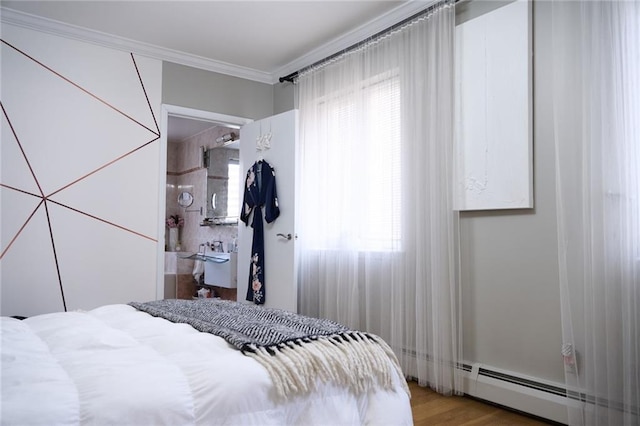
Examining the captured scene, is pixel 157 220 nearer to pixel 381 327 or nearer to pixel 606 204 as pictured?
pixel 381 327

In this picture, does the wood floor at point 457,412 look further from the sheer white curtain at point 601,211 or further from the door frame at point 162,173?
the door frame at point 162,173

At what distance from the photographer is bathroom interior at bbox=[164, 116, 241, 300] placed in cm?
559

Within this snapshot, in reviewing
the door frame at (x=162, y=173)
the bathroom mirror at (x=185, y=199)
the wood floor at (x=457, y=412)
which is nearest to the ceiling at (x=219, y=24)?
the door frame at (x=162, y=173)

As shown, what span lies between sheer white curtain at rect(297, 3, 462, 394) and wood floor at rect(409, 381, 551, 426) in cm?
11

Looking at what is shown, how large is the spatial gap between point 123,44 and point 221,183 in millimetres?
2438

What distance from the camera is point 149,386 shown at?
1.08m

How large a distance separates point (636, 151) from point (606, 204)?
0.26m

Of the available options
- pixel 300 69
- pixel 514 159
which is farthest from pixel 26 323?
pixel 300 69

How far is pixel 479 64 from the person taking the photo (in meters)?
2.81

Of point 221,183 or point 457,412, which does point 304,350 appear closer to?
point 457,412

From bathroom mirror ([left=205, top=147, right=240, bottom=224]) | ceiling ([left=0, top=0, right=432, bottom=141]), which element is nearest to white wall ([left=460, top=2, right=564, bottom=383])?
ceiling ([left=0, top=0, right=432, bottom=141])

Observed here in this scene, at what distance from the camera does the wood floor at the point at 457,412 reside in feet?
7.91

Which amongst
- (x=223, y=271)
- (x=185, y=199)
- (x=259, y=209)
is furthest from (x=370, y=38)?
(x=185, y=199)

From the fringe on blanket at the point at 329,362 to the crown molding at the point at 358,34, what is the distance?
2.44 m
